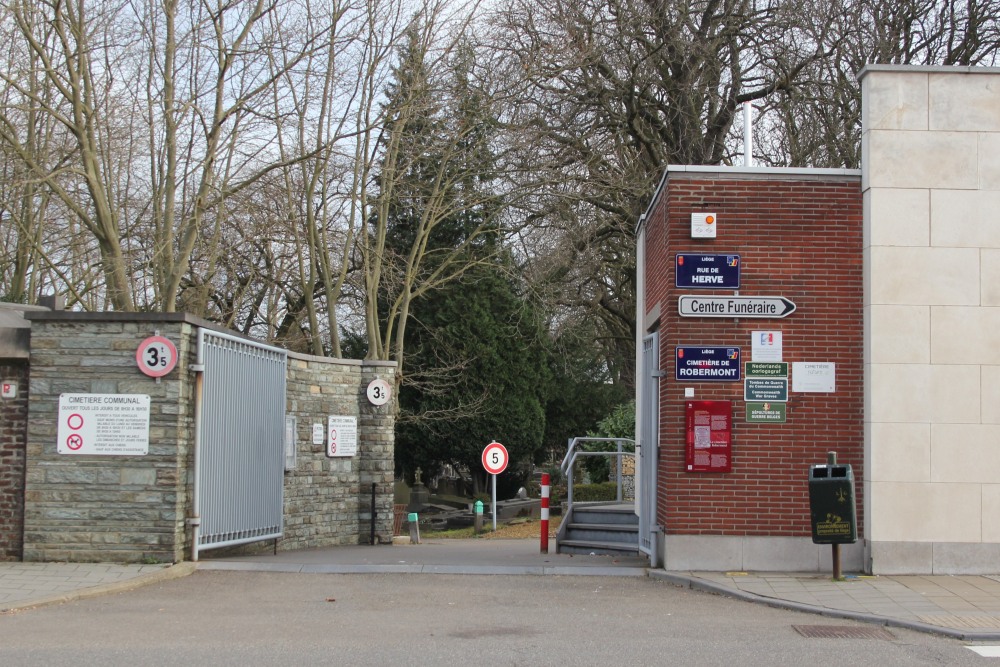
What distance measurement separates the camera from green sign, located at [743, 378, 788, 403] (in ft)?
38.4

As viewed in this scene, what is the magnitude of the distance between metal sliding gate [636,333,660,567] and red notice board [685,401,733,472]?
2.56 feet

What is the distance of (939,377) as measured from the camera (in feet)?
37.5

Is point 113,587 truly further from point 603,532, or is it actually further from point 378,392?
point 378,392

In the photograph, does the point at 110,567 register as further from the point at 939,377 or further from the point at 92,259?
the point at 92,259

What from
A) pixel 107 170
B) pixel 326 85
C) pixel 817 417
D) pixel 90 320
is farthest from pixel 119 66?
pixel 817 417

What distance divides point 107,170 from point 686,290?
1291 centimetres

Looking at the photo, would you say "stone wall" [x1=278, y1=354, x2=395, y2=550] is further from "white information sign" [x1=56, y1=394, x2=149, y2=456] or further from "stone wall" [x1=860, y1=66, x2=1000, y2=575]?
"stone wall" [x1=860, y1=66, x2=1000, y2=575]

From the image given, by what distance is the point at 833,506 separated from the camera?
10.5 metres

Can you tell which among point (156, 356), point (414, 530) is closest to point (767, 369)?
point (156, 356)

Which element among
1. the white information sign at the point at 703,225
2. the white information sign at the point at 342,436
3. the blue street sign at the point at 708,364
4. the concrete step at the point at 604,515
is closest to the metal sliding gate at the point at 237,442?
the white information sign at the point at 342,436

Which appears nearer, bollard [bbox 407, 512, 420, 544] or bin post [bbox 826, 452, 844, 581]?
bin post [bbox 826, 452, 844, 581]

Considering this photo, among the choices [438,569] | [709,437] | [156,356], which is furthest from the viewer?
[438,569]

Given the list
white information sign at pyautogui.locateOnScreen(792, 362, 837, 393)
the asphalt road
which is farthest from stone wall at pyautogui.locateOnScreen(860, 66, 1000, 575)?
the asphalt road

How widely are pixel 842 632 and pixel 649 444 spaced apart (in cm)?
505
